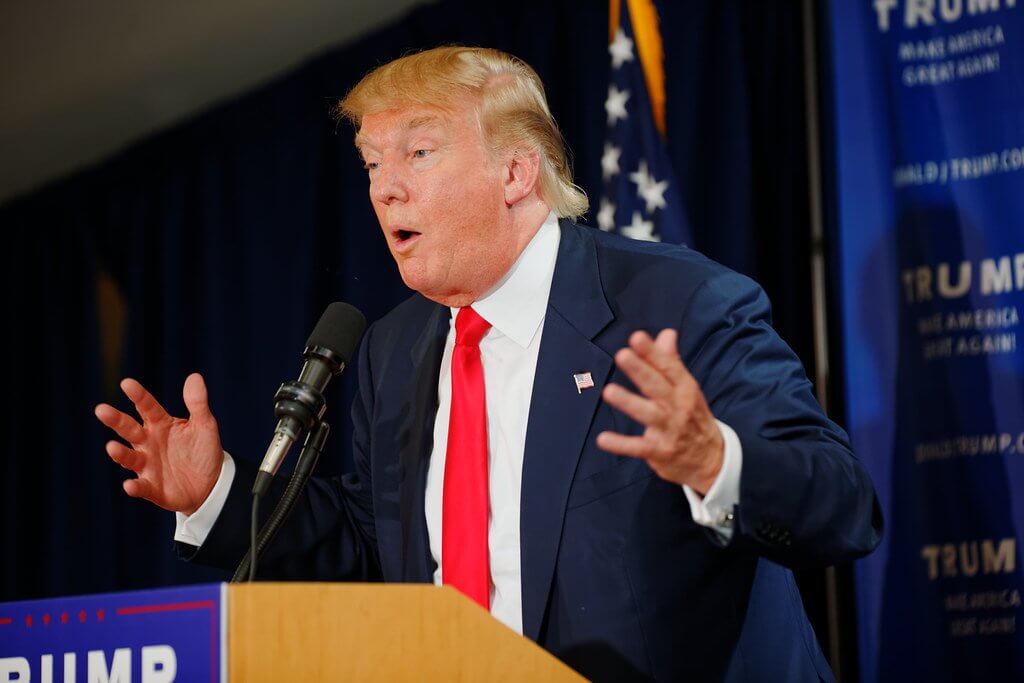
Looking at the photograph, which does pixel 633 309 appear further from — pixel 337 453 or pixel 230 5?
pixel 230 5

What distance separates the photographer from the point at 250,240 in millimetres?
5191

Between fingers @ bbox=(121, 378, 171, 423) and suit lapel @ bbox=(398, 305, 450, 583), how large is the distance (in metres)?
0.44

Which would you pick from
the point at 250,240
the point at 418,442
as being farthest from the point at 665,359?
the point at 250,240

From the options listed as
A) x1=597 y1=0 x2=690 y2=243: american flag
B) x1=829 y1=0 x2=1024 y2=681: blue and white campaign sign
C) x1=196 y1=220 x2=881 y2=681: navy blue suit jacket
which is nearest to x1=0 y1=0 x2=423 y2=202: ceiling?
x1=597 y1=0 x2=690 y2=243: american flag

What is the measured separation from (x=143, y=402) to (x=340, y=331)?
36 centimetres

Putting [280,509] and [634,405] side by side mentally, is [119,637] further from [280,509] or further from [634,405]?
[634,405]

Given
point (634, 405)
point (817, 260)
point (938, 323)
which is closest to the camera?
point (634, 405)

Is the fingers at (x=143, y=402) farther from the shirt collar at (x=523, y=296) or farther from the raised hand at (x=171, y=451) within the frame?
the shirt collar at (x=523, y=296)

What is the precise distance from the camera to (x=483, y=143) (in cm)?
227

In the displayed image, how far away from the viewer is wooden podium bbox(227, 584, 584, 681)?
4.33 feet

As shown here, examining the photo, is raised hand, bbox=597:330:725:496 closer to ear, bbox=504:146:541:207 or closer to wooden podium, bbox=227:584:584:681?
A: wooden podium, bbox=227:584:584:681

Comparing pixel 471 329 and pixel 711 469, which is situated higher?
pixel 471 329

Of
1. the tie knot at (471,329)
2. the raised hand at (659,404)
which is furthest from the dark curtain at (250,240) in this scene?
the raised hand at (659,404)

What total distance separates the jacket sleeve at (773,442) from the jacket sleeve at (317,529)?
2.60 ft
